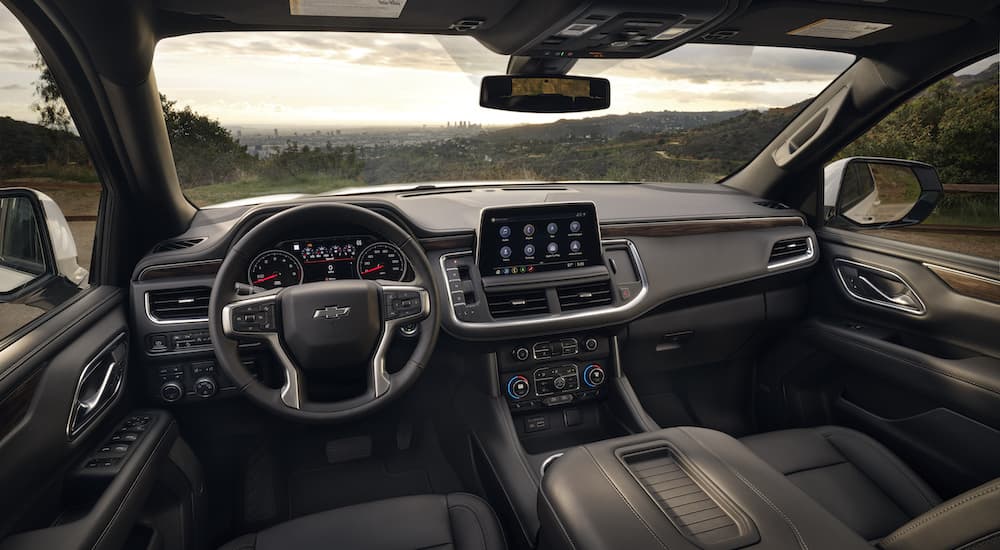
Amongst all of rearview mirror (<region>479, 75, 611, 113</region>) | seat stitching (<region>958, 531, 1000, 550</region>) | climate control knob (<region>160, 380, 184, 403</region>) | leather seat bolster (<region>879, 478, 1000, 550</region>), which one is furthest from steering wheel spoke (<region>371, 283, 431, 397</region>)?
seat stitching (<region>958, 531, 1000, 550</region>)

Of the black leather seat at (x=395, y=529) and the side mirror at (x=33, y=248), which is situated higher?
the side mirror at (x=33, y=248)

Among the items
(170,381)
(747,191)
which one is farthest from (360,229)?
(747,191)

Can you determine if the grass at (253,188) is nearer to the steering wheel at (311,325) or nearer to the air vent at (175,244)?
the air vent at (175,244)

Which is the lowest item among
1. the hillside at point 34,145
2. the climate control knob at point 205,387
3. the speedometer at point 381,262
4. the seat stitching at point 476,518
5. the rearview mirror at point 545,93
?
the seat stitching at point 476,518

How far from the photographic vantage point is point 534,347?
2832 millimetres

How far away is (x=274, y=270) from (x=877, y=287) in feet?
9.32

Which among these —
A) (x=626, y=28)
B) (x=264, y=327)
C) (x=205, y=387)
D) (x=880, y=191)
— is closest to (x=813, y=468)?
(x=880, y=191)

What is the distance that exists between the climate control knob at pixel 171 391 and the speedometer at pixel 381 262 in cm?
84

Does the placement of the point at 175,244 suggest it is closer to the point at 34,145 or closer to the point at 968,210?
the point at 34,145

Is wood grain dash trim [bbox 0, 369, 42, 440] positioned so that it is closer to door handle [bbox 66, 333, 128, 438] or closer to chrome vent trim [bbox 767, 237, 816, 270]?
door handle [bbox 66, 333, 128, 438]

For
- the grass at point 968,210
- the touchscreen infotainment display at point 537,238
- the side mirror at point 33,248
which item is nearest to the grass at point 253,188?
the side mirror at point 33,248

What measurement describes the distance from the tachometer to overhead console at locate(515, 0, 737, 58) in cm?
136

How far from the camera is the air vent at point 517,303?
269cm

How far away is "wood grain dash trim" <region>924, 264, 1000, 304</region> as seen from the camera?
2.44 meters
